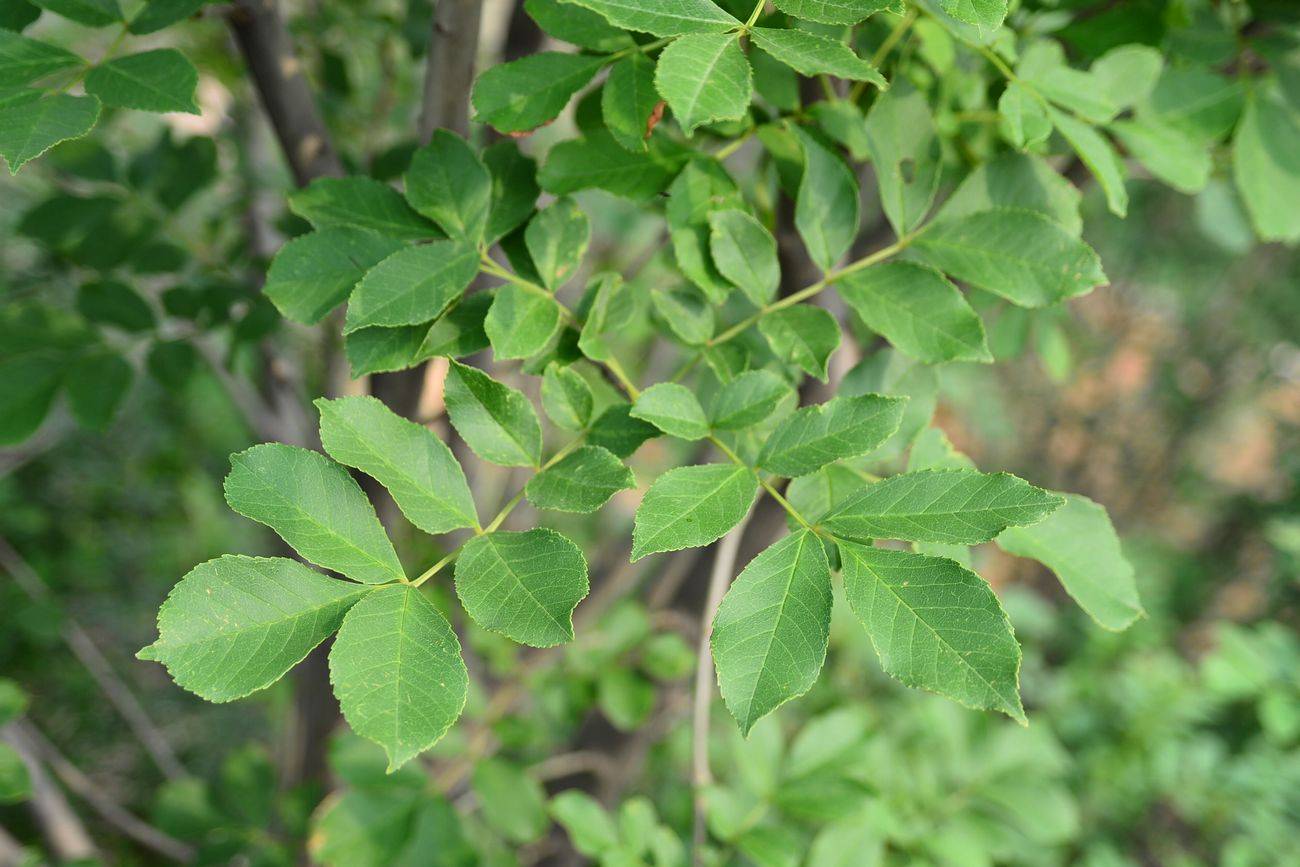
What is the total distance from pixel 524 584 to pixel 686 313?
23cm

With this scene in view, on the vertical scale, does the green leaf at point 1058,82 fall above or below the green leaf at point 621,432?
above

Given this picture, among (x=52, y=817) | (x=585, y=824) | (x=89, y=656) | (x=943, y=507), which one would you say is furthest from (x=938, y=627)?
(x=89, y=656)

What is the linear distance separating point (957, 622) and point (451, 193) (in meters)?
0.41

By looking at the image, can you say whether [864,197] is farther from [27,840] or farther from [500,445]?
[27,840]

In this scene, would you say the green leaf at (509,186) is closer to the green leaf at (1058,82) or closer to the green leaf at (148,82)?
the green leaf at (148,82)

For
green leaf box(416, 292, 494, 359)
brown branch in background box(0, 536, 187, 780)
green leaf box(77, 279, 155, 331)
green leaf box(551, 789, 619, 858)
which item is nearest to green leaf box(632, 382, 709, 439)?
green leaf box(416, 292, 494, 359)

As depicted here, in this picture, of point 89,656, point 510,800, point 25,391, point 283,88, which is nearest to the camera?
point 283,88

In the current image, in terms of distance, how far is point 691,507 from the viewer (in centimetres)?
47

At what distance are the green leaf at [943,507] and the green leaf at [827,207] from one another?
196mm

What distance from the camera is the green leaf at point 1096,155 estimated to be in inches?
22.3

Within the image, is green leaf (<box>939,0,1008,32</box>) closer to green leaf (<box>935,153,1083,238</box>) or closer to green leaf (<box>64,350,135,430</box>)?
green leaf (<box>935,153,1083,238</box>)

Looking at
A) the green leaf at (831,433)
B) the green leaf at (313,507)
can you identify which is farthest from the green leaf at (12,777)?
the green leaf at (831,433)

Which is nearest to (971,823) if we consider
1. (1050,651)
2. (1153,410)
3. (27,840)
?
(27,840)

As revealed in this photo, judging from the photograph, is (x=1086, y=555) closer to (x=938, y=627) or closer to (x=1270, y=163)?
(x=938, y=627)
